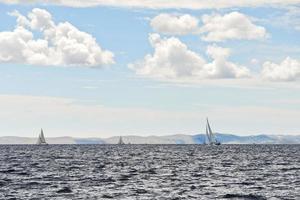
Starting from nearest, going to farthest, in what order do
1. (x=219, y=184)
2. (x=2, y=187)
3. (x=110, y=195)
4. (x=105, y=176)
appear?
(x=110, y=195), (x=2, y=187), (x=219, y=184), (x=105, y=176)

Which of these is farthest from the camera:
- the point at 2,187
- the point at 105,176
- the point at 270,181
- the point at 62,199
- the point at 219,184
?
the point at 105,176

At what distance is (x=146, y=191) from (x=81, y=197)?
25.5 ft

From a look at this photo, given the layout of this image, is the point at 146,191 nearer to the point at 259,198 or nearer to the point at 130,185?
the point at 130,185

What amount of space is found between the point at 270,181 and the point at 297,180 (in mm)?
3512

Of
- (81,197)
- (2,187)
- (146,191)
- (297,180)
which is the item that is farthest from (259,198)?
(2,187)

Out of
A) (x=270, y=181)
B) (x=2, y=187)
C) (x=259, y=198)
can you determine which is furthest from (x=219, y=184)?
(x=2, y=187)

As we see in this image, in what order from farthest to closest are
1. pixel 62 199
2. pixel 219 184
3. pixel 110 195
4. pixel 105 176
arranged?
pixel 105 176
pixel 219 184
pixel 110 195
pixel 62 199

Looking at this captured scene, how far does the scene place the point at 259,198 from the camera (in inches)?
2164

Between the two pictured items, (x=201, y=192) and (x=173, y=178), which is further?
(x=173, y=178)

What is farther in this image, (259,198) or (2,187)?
(2,187)

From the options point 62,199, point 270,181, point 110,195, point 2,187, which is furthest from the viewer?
point 270,181

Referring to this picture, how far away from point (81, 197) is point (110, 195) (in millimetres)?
3066

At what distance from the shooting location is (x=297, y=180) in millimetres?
74000

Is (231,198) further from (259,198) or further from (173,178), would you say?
(173,178)
